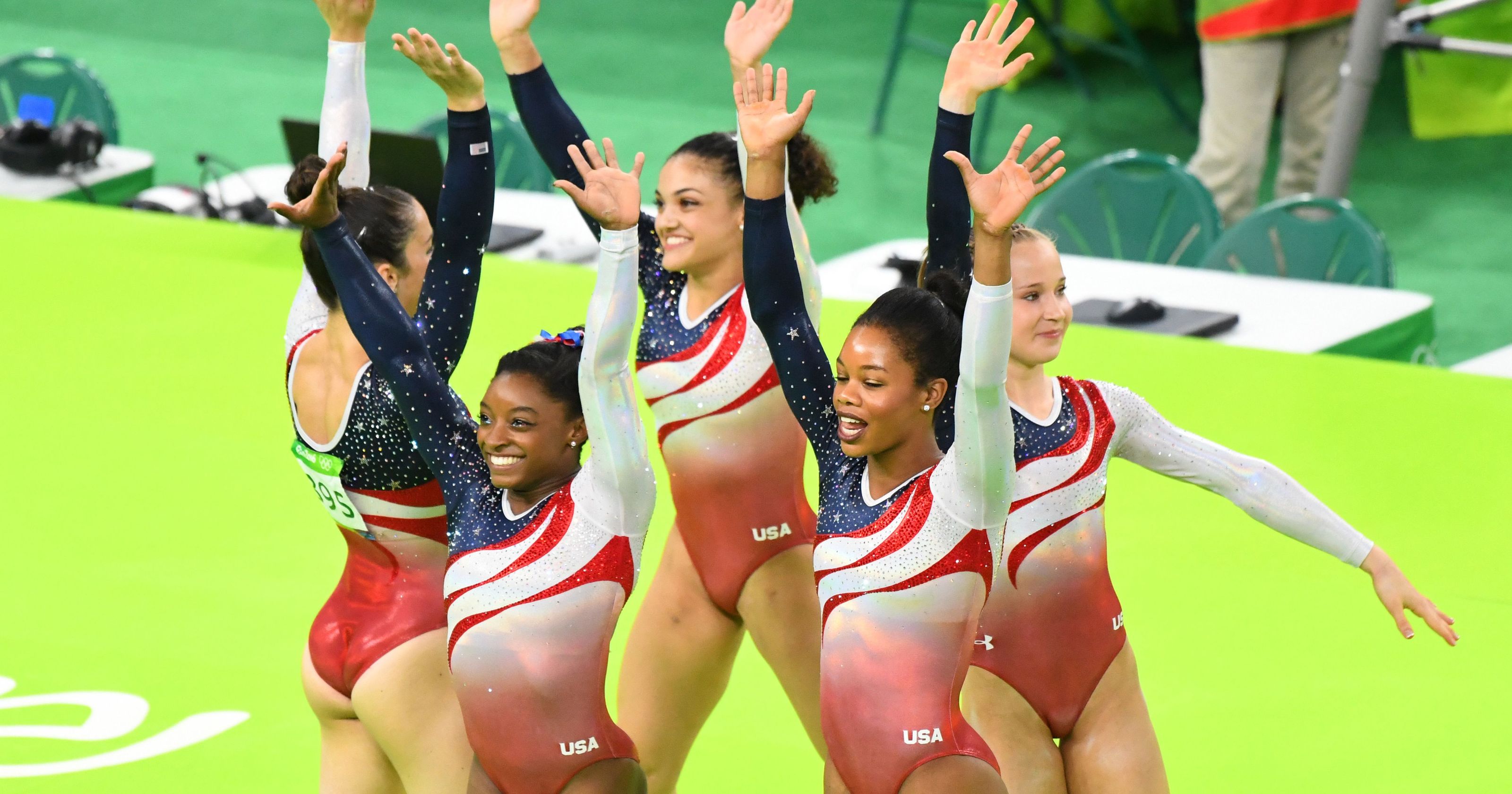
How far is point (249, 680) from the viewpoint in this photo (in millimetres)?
4426

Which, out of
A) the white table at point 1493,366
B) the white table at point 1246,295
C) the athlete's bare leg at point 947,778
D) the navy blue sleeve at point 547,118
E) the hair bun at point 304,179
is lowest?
the white table at point 1493,366

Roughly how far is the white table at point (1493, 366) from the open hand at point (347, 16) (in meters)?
3.72

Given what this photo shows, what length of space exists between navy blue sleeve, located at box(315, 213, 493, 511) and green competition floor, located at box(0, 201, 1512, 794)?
51.8 inches

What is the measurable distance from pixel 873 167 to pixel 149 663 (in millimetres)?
6416

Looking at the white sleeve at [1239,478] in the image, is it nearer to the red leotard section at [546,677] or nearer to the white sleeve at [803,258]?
the white sleeve at [803,258]

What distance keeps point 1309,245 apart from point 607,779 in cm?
430

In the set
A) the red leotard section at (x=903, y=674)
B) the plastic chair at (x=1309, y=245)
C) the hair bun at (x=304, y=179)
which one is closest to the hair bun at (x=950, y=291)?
the red leotard section at (x=903, y=674)

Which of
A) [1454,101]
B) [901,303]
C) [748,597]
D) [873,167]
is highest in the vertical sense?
[901,303]

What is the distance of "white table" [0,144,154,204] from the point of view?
766cm

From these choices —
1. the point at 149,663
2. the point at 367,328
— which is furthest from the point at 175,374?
the point at 367,328

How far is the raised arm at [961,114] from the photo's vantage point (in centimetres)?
303

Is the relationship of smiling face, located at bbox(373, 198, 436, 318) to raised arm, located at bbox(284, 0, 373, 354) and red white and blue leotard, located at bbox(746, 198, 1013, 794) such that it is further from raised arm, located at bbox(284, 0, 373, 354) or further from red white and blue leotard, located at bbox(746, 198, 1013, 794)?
red white and blue leotard, located at bbox(746, 198, 1013, 794)

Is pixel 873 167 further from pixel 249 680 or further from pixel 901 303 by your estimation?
pixel 901 303

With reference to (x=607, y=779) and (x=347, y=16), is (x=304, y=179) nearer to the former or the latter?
(x=347, y=16)
